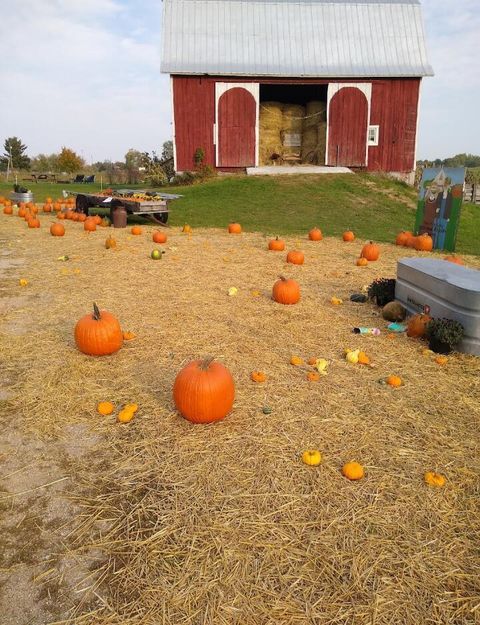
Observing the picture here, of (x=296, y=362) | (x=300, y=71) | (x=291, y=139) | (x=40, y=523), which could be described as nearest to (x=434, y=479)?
(x=296, y=362)

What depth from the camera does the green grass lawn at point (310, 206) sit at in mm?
14282

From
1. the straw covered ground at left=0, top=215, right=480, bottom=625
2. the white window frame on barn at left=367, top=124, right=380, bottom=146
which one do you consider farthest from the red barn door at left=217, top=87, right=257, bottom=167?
the straw covered ground at left=0, top=215, right=480, bottom=625

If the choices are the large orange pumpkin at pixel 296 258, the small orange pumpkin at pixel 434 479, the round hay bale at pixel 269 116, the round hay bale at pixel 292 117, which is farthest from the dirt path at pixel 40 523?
the round hay bale at pixel 292 117

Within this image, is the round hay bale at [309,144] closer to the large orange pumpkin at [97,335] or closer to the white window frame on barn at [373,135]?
the white window frame on barn at [373,135]

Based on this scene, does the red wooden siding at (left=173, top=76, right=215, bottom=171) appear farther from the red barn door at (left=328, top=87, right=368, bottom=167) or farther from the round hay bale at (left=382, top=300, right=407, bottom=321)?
the round hay bale at (left=382, top=300, right=407, bottom=321)

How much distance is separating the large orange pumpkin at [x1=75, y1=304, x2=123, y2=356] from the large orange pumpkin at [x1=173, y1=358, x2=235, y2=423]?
139cm

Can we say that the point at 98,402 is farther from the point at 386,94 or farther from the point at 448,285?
the point at 386,94

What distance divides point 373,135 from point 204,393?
78.1 ft

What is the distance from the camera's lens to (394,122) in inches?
922

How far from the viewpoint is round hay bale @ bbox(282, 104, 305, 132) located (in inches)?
1036

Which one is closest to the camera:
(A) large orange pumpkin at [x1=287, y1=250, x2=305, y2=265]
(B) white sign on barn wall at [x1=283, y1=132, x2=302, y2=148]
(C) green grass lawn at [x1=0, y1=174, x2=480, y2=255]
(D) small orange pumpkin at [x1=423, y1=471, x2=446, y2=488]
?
(D) small orange pumpkin at [x1=423, y1=471, x2=446, y2=488]

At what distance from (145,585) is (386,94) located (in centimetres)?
2588

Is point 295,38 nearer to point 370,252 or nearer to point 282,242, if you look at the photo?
point 282,242

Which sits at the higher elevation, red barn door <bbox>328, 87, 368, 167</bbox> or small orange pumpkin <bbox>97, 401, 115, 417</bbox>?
red barn door <bbox>328, 87, 368, 167</bbox>
